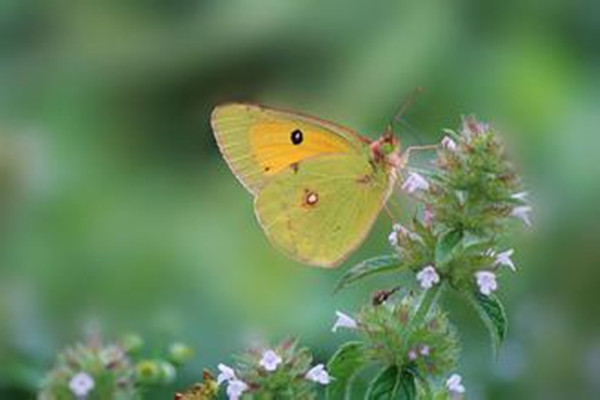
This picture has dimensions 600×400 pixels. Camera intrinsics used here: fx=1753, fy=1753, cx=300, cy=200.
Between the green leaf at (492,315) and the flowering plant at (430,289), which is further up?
the flowering plant at (430,289)

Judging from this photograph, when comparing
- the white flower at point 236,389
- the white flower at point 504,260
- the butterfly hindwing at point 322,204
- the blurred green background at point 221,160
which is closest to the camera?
the white flower at point 236,389

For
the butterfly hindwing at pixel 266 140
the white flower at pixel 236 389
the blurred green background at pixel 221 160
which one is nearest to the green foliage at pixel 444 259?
the white flower at pixel 236 389

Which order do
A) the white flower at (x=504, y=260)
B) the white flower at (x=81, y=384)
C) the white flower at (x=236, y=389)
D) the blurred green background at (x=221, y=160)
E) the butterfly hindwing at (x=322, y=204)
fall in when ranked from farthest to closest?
1. the blurred green background at (x=221, y=160)
2. the butterfly hindwing at (x=322, y=204)
3. the white flower at (x=81, y=384)
4. the white flower at (x=504, y=260)
5. the white flower at (x=236, y=389)

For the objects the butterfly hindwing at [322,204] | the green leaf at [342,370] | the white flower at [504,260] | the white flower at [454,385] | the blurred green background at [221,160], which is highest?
the blurred green background at [221,160]

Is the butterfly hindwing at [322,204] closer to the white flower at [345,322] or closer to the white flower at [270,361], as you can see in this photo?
the white flower at [345,322]

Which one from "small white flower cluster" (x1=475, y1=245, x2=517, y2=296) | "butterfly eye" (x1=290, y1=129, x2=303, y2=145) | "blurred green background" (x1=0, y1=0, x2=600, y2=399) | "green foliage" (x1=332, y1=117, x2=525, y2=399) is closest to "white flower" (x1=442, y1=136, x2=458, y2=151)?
"green foliage" (x1=332, y1=117, x2=525, y2=399)

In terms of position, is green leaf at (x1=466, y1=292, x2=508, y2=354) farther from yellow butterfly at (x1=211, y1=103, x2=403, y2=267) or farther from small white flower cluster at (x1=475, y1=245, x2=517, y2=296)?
yellow butterfly at (x1=211, y1=103, x2=403, y2=267)
